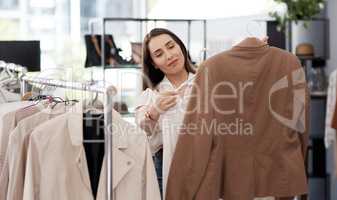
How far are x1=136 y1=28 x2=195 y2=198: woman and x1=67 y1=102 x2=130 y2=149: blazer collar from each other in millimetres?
262

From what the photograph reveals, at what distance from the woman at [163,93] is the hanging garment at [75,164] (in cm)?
22

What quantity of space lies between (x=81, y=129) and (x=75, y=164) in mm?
137

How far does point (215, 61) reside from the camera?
2.39 meters

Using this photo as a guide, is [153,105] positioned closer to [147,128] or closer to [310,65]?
[147,128]

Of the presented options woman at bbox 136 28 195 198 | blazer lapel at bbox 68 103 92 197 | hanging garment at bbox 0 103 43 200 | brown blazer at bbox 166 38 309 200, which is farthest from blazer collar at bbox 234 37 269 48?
hanging garment at bbox 0 103 43 200

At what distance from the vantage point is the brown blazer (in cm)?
238

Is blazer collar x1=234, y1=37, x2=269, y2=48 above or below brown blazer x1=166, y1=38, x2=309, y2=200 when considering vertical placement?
above

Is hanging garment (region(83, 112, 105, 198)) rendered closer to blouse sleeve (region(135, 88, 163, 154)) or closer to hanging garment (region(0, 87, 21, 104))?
blouse sleeve (region(135, 88, 163, 154))

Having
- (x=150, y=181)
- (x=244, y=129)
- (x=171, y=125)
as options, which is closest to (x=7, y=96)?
(x=171, y=125)

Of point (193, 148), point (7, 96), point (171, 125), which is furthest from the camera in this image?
point (7, 96)

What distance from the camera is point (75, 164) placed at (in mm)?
2279

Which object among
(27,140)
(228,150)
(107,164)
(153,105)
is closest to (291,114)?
(228,150)

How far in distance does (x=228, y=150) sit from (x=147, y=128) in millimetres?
368

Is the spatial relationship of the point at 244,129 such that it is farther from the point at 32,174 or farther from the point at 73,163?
the point at 32,174
